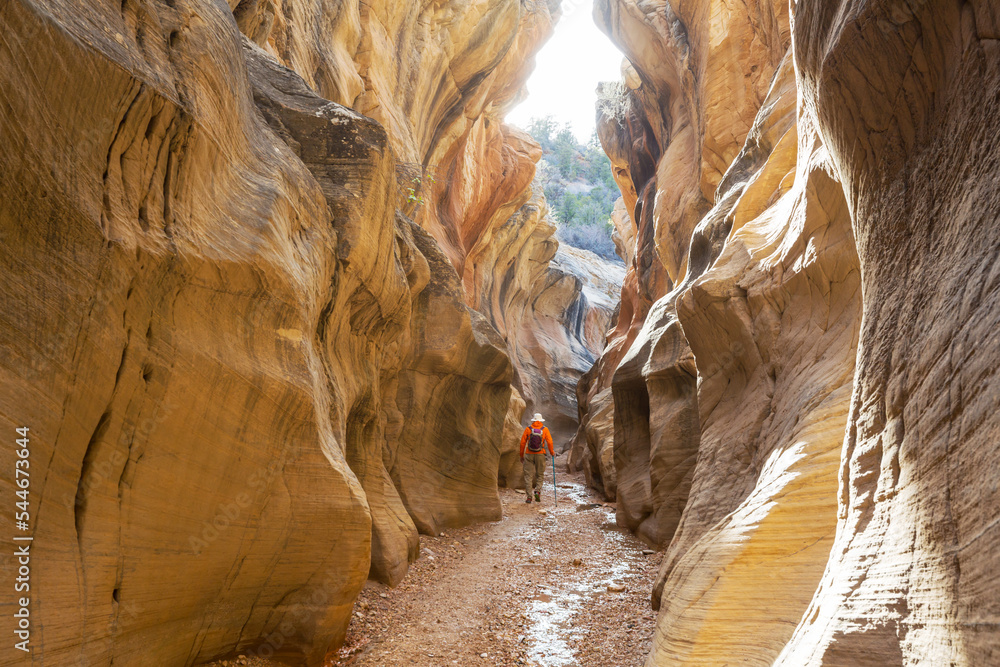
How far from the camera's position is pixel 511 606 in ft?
21.3

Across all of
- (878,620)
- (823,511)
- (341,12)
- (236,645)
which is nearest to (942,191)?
(878,620)

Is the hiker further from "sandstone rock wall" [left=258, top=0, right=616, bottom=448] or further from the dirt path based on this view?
"sandstone rock wall" [left=258, top=0, right=616, bottom=448]

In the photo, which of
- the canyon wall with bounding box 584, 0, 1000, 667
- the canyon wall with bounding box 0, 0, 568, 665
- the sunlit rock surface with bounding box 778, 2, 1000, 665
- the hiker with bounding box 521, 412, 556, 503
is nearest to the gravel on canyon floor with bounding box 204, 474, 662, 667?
the canyon wall with bounding box 0, 0, 568, 665

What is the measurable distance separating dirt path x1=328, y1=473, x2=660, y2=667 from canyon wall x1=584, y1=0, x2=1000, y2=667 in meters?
0.69

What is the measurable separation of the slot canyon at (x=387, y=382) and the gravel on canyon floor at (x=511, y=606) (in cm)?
6

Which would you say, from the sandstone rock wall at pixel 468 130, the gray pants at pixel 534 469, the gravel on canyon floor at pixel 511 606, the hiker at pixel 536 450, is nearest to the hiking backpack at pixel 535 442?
the hiker at pixel 536 450

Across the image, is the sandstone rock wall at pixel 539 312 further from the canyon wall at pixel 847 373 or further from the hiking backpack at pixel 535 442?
the canyon wall at pixel 847 373

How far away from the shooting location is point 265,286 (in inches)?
181

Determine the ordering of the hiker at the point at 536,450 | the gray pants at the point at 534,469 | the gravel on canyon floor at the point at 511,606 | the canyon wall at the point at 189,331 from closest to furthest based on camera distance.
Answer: the canyon wall at the point at 189,331 → the gravel on canyon floor at the point at 511,606 → the hiker at the point at 536,450 → the gray pants at the point at 534,469

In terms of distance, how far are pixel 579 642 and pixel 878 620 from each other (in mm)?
3779

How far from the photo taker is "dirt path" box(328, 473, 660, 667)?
5.21m

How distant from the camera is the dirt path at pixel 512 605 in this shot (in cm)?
521

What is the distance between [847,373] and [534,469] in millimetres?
11236

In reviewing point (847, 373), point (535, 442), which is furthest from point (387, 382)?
point (847, 373)
